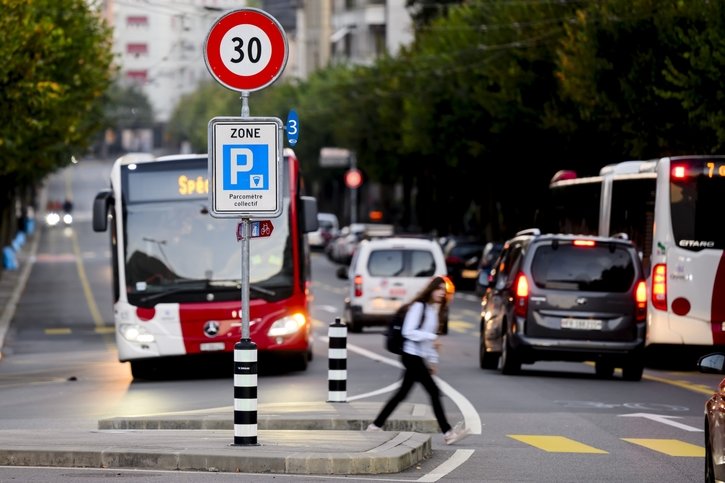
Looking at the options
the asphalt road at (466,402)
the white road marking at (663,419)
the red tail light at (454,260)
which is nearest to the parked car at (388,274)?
the asphalt road at (466,402)

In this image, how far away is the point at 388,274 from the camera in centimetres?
3772

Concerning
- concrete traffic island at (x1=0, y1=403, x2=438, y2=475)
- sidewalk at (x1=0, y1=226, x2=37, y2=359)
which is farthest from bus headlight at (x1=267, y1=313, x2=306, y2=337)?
sidewalk at (x1=0, y1=226, x2=37, y2=359)

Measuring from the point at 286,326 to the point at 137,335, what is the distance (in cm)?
192

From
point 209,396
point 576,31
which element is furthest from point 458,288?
point 209,396

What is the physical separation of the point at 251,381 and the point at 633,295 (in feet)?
37.6

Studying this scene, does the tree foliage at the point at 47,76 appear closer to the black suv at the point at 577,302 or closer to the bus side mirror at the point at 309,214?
the bus side mirror at the point at 309,214

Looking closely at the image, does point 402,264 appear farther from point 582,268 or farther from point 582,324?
point 582,324

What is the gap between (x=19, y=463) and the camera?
14094 mm

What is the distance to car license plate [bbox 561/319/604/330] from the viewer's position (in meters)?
24.7

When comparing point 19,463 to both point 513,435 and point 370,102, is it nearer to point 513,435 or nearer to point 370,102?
Answer: point 513,435

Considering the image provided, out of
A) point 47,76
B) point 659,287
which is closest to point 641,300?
point 659,287

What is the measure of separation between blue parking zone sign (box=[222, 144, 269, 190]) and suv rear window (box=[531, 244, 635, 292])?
34.9ft

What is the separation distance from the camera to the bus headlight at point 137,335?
81.9 ft

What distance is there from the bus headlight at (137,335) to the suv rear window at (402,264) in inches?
518
